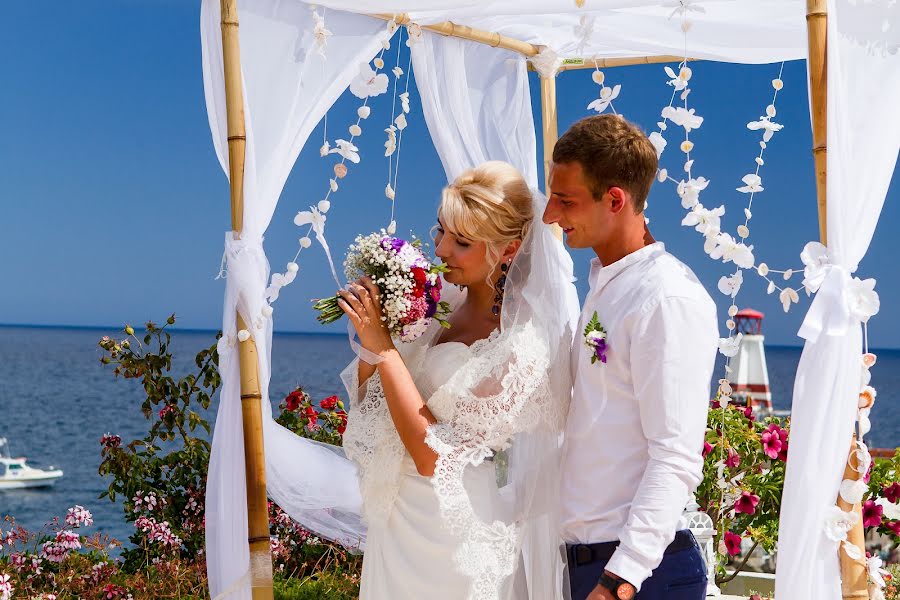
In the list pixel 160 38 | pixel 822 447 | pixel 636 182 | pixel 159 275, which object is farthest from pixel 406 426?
pixel 160 38

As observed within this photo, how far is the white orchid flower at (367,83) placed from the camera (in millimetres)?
3322

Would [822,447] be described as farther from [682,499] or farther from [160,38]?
[160,38]

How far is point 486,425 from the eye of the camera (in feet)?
7.59

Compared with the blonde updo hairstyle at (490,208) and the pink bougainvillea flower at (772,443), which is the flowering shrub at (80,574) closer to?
the pink bougainvillea flower at (772,443)

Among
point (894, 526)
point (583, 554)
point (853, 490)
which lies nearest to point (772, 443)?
point (894, 526)

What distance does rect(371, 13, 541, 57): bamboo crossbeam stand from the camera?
11.4ft

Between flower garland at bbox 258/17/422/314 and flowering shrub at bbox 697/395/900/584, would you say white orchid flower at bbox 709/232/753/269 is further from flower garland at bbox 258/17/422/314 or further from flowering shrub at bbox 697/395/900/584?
flowering shrub at bbox 697/395/900/584

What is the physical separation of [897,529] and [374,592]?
3.02 m

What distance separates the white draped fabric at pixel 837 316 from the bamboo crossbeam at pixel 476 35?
1.49 meters

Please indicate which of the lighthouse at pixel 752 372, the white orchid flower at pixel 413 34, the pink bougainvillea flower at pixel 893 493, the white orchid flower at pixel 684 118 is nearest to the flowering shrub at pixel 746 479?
the pink bougainvillea flower at pixel 893 493

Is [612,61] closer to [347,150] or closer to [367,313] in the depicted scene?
[347,150]

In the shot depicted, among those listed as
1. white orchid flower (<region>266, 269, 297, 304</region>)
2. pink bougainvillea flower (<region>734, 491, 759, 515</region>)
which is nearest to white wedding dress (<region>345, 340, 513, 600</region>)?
white orchid flower (<region>266, 269, 297, 304</region>)

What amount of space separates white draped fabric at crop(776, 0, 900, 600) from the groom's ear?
22.5 inches

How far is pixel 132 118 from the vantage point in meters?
43.2
